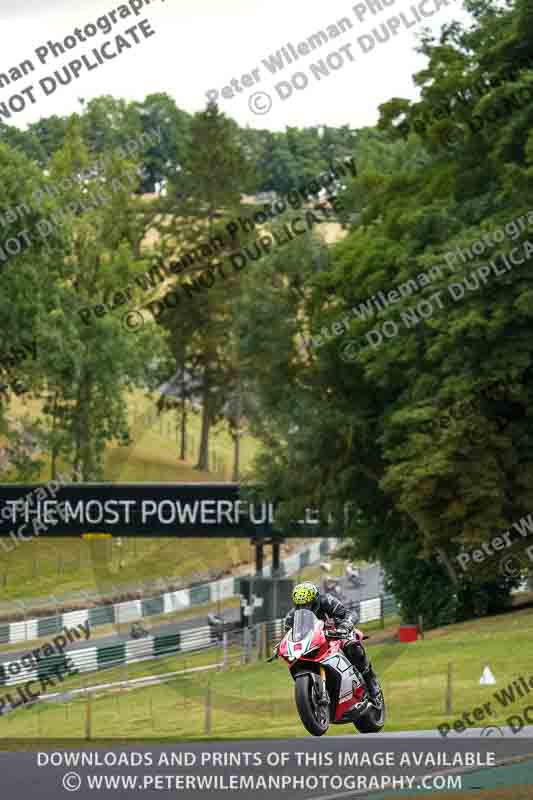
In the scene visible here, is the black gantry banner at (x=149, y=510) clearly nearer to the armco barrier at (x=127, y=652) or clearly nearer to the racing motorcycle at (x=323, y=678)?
the armco barrier at (x=127, y=652)

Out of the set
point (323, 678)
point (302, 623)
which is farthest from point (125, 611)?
point (323, 678)

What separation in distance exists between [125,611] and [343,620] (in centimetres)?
4451

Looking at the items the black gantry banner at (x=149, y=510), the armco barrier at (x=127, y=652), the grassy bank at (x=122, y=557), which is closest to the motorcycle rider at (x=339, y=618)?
the armco barrier at (x=127, y=652)

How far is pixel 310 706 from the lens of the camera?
468 inches

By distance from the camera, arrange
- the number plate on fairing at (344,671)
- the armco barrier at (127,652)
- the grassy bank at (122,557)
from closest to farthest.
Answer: the number plate on fairing at (344,671), the armco barrier at (127,652), the grassy bank at (122,557)

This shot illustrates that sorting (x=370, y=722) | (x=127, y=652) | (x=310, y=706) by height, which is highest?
(x=310, y=706)

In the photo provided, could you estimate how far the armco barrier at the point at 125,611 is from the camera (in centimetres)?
5097

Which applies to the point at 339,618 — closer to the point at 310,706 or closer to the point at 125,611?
the point at 310,706

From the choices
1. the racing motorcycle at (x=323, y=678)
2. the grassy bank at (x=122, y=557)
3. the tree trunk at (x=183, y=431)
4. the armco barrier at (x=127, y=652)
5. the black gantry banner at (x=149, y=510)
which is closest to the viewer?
the racing motorcycle at (x=323, y=678)

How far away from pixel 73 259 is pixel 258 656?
46.2 m

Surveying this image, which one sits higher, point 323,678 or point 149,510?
point 323,678

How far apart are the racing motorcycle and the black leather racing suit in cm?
8

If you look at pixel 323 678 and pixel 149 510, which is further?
pixel 149 510

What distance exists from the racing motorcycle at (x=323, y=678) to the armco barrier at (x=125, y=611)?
39295mm
